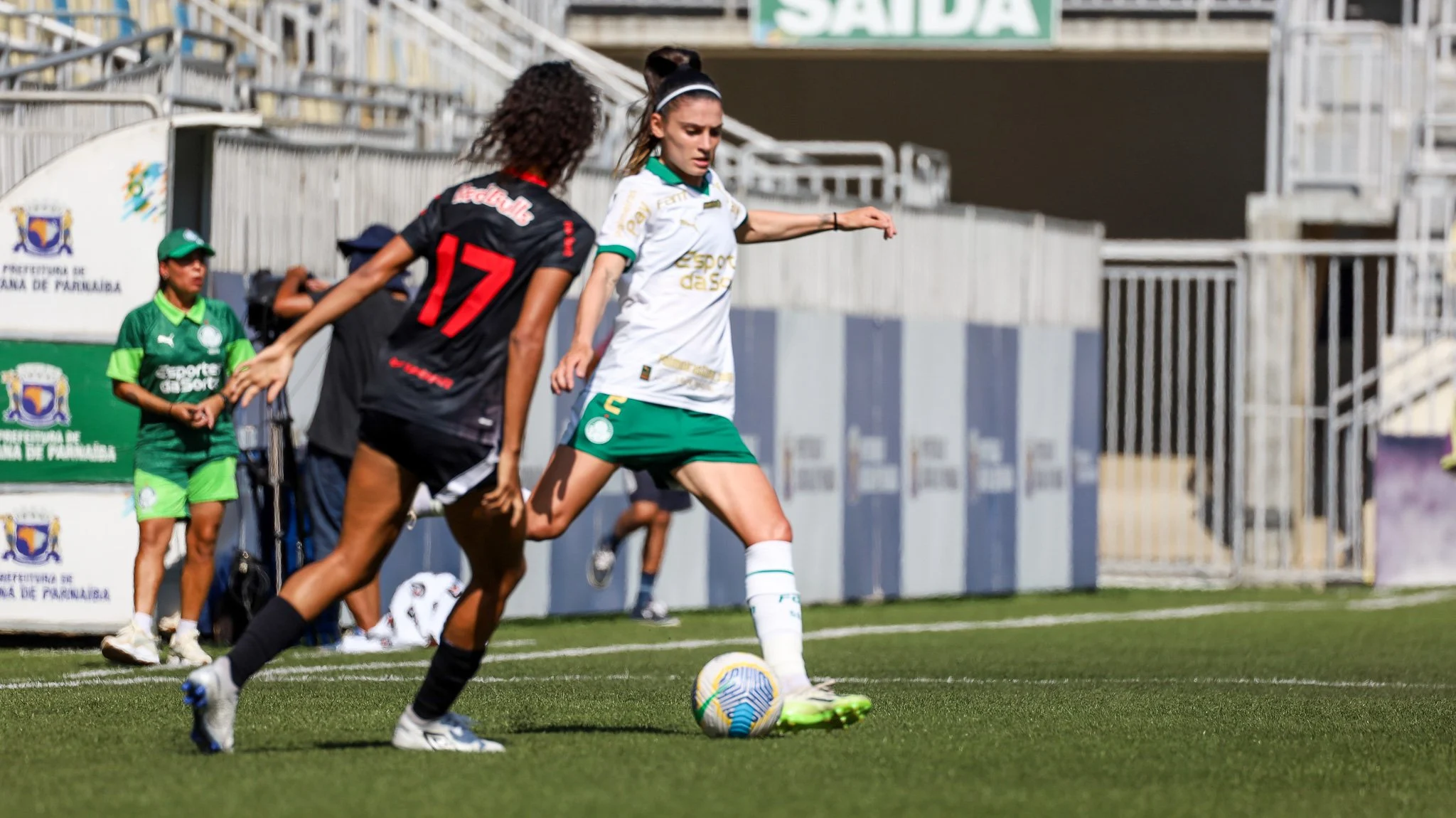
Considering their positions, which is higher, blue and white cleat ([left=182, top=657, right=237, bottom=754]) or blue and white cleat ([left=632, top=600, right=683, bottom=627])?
blue and white cleat ([left=182, top=657, right=237, bottom=754])

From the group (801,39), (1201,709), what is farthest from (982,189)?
(1201,709)

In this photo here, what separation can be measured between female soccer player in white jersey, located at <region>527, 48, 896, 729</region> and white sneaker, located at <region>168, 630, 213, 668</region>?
374 cm

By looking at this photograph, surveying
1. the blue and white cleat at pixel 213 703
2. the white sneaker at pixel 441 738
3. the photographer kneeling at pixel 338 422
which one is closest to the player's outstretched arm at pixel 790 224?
the white sneaker at pixel 441 738

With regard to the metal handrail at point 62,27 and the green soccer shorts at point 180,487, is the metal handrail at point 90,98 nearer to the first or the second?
the green soccer shorts at point 180,487

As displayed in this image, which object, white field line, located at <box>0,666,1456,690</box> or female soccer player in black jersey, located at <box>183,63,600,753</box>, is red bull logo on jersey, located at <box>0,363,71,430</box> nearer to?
white field line, located at <box>0,666,1456,690</box>

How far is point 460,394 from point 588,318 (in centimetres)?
90

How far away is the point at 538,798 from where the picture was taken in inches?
209

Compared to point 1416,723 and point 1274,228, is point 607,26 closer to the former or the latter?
point 1274,228

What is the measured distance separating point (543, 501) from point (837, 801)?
179cm

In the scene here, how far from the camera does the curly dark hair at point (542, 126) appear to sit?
623cm

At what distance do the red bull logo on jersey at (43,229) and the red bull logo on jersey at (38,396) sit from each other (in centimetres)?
59

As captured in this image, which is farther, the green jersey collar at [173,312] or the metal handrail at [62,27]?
the metal handrail at [62,27]

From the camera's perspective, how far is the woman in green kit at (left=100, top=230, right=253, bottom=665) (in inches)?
406

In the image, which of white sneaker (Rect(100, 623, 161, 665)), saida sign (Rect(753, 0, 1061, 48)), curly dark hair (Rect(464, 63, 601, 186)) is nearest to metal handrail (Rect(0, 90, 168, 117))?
white sneaker (Rect(100, 623, 161, 665))
